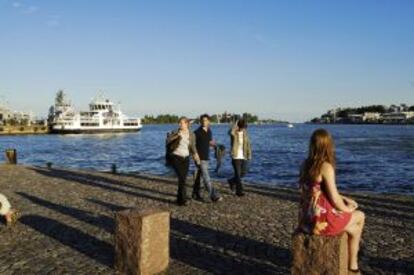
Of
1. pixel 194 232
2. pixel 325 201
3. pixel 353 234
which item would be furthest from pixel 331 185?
pixel 194 232

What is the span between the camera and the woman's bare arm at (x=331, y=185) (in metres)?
6.25

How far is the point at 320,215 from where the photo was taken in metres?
6.32

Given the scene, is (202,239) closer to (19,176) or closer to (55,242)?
(55,242)

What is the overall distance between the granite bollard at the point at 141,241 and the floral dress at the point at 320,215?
1.77 metres

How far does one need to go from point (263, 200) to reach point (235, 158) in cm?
122

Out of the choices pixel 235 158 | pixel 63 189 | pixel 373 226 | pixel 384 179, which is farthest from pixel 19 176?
pixel 384 179

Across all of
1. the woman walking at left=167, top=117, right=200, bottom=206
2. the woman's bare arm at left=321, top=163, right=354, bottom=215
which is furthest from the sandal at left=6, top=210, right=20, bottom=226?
the woman's bare arm at left=321, top=163, right=354, bottom=215

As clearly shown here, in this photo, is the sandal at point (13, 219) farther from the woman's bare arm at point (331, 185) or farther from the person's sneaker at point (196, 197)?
the woman's bare arm at point (331, 185)

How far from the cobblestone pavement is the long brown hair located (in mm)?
1597

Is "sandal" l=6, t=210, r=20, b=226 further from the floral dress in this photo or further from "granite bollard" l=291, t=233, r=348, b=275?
"granite bollard" l=291, t=233, r=348, b=275

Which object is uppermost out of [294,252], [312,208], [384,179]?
[312,208]

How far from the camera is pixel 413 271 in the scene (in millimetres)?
7262

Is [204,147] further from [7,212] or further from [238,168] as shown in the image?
[7,212]

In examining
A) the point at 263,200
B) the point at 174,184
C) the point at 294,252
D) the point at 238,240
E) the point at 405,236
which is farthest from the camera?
the point at 174,184
